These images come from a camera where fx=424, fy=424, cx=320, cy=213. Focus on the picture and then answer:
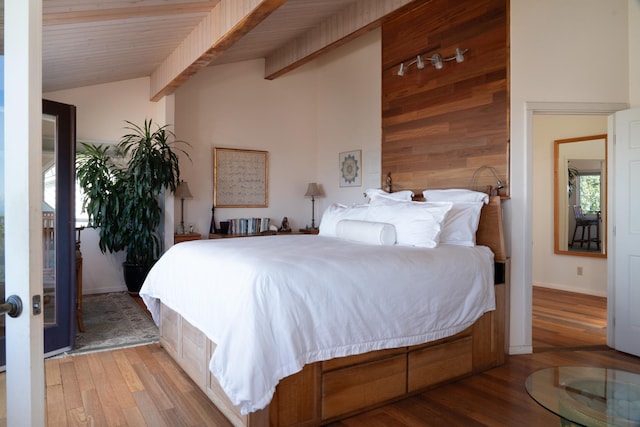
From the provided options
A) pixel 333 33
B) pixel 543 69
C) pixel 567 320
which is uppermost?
pixel 333 33

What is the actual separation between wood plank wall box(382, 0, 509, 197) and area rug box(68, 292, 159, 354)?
2897 mm

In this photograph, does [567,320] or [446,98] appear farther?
[567,320]

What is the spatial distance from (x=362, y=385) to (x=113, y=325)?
2782mm

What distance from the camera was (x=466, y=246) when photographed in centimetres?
316

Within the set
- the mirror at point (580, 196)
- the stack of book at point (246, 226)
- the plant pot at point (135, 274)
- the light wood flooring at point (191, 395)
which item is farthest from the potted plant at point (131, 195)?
the mirror at point (580, 196)

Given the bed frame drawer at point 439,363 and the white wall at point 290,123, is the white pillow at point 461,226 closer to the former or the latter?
the bed frame drawer at point 439,363

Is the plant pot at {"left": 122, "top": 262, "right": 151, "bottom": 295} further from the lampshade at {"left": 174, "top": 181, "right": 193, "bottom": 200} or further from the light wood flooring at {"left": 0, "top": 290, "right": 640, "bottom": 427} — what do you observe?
the light wood flooring at {"left": 0, "top": 290, "right": 640, "bottom": 427}

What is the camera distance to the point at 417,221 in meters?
3.05

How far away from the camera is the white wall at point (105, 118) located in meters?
5.21

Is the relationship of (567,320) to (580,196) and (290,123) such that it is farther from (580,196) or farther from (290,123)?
(290,123)

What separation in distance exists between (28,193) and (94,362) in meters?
2.49

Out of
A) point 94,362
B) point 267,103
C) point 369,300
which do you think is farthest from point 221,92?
point 369,300

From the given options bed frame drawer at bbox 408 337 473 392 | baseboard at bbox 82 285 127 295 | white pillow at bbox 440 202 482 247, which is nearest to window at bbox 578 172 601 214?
white pillow at bbox 440 202 482 247

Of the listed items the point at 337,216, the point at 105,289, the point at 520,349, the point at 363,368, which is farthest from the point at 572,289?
the point at 105,289
